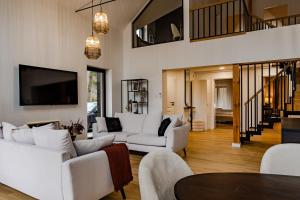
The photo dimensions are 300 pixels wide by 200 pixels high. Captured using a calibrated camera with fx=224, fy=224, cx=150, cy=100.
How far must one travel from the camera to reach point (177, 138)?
14.3ft

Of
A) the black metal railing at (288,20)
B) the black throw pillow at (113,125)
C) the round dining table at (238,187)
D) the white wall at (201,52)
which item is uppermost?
the black metal railing at (288,20)

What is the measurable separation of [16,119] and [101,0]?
145 inches

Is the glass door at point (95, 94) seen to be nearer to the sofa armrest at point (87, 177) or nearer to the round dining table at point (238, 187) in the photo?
the sofa armrest at point (87, 177)

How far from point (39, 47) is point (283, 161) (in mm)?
5246

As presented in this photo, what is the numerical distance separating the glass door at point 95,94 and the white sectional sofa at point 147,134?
157 cm

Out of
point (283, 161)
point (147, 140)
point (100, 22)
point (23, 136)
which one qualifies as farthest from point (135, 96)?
point (283, 161)

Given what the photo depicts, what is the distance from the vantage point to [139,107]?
7.64 m

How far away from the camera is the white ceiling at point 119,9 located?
590 centimetres

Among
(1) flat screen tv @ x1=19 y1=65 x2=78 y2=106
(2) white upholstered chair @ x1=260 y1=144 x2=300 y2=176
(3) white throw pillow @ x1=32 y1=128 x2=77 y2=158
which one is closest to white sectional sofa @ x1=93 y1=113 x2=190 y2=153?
(1) flat screen tv @ x1=19 y1=65 x2=78 y2=106

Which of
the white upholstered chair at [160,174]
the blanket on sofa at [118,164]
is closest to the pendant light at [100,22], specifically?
the blanket on sofa at [118,164]

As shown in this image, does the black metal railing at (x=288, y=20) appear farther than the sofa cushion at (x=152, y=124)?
Yes

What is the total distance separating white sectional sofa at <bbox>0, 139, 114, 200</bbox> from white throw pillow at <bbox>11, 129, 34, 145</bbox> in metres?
0.10

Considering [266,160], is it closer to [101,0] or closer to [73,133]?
[73,133]

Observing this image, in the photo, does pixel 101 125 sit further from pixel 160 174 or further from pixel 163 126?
pixel 160 174
